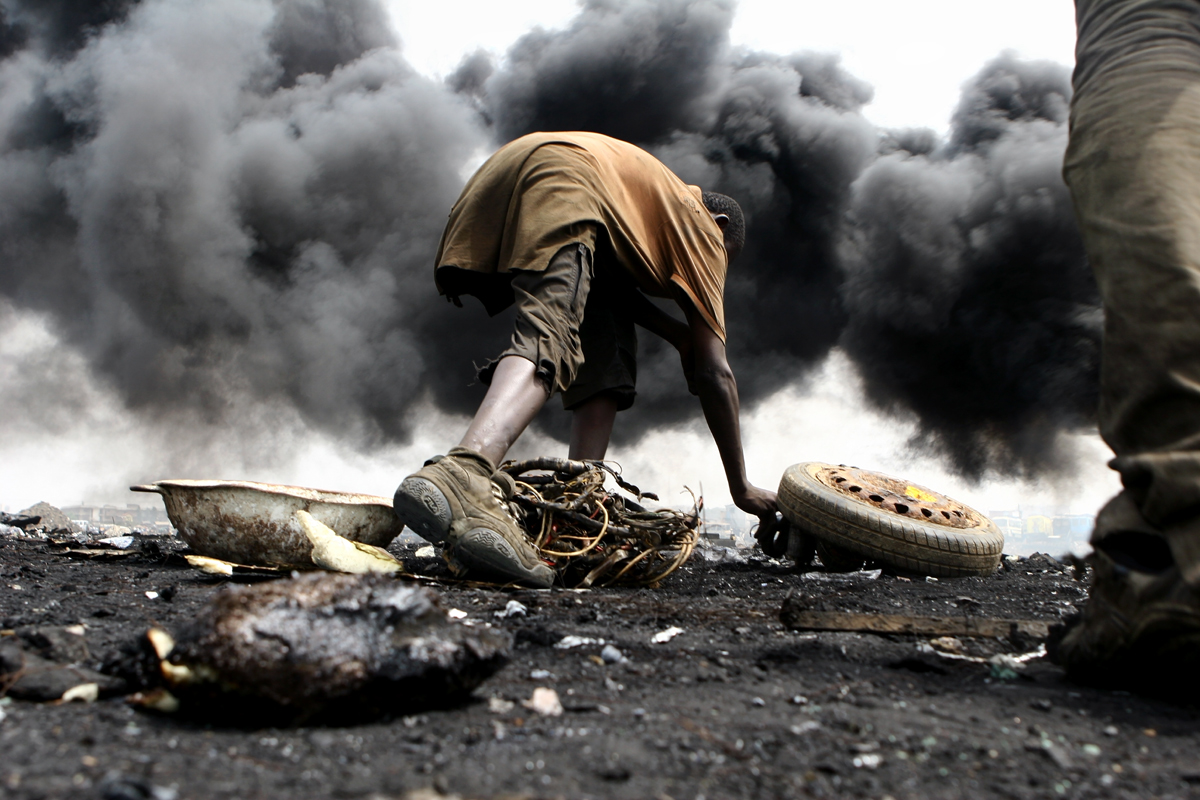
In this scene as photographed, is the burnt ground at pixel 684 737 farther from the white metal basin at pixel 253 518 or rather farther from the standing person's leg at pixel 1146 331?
the white metal basin at pixel 253 518

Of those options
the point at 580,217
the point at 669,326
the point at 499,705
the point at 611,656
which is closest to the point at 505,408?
the point at 580,217

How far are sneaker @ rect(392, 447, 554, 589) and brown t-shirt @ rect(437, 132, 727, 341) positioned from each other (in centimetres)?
91

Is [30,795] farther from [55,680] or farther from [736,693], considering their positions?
[736,693]

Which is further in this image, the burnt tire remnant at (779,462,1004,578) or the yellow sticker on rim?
the yellow sticker on rim

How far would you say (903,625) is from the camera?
1.80m

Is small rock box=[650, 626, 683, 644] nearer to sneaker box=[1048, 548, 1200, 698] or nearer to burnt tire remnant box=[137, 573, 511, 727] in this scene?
burnt tire remnant box=[137, 573, 511, 727]

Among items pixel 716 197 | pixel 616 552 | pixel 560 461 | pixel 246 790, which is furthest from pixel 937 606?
pixel 716 197

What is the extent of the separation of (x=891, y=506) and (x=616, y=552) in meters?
1.70

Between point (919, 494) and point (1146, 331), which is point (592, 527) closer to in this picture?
point (1146, 331)

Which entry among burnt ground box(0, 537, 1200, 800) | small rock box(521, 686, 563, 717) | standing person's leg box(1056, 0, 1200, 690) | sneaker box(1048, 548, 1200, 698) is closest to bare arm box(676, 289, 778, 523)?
burnt ground box(0, 537, 1200, 800)

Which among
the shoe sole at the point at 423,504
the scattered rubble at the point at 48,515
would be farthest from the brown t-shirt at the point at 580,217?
the scattered rubble at the point at 48,515

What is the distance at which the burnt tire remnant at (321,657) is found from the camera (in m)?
1.04

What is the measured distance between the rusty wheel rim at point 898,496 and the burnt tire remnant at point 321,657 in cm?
293

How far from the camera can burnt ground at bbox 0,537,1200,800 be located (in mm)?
881
